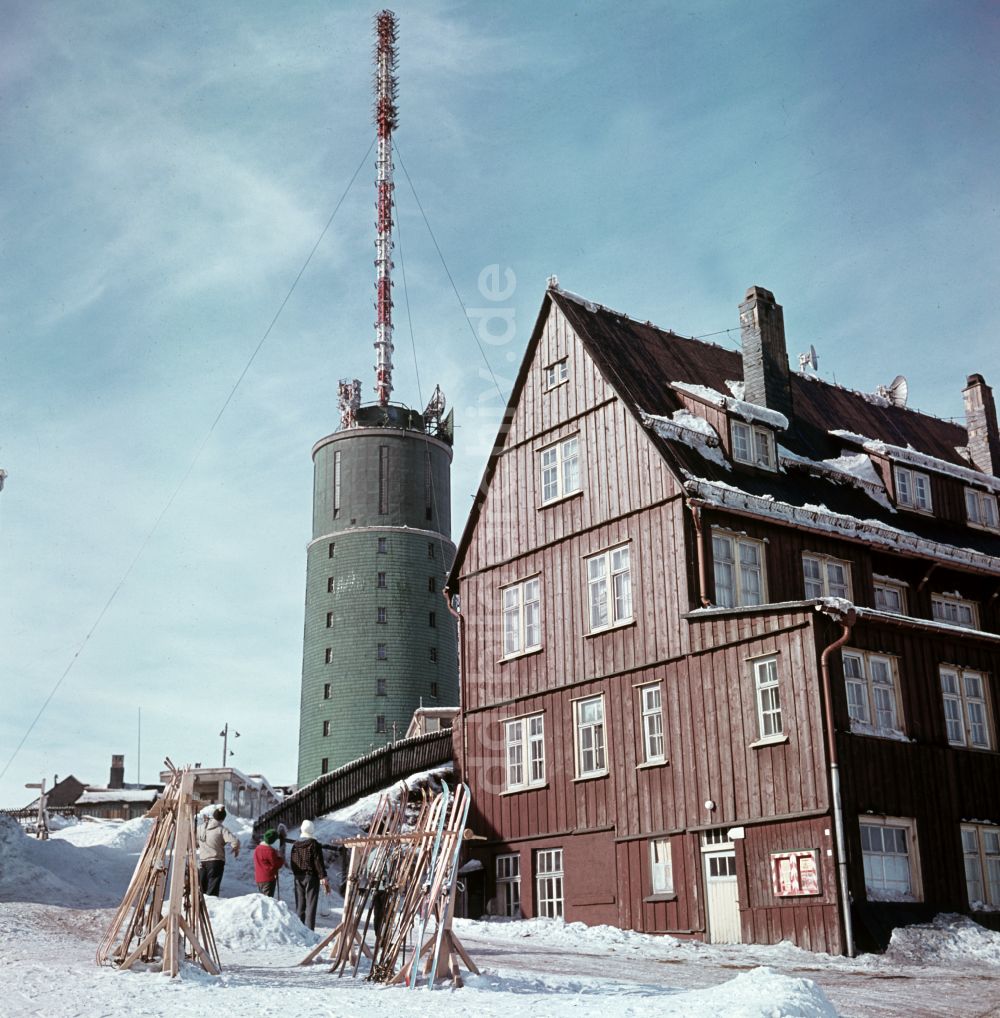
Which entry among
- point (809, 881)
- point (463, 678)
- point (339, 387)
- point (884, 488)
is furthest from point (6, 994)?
point (339, 387)

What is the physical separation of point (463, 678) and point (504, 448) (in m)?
6.09

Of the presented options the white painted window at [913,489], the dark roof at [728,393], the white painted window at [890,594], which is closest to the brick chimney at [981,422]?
the dark roof at [728,393]

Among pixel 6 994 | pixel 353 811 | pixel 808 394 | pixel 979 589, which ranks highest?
pixel 808 394

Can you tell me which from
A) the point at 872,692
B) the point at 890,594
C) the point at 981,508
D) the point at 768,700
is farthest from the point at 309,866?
the point at 981,508

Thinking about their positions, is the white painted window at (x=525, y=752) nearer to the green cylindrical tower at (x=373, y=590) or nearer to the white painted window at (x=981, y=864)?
the white painted window at (x=981, y=864)

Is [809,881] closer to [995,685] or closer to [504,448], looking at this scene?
[995,685]

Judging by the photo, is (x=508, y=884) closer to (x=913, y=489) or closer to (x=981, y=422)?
(x=913, y=489)

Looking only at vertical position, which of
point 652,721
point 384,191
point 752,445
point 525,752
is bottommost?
point 525,752

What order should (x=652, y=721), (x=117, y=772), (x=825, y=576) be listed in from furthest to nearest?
1. (x=117, y=772)
2. (x=825, y=576)
3. (x=652, y=721)

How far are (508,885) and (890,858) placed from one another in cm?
964

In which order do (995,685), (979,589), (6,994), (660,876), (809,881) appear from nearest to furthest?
(6,994) < (809,881) < (660,876) < (995,685) < (979,589)

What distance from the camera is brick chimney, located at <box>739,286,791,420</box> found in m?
32.9

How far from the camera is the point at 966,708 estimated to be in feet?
88.9

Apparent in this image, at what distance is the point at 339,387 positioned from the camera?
233ft
